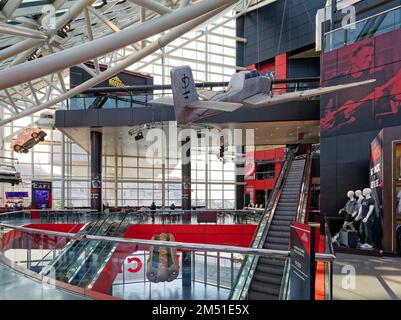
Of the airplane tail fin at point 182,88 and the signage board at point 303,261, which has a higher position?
the airplane tail fin at point 182,88

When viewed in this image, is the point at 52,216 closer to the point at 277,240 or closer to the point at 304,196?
the point at 277,240

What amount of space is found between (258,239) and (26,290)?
9.08 m

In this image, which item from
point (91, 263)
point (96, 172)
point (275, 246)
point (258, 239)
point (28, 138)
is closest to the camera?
point (91, 263)

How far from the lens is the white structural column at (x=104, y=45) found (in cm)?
694

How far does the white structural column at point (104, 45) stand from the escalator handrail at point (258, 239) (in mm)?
5242

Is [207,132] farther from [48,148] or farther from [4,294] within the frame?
[48,148]

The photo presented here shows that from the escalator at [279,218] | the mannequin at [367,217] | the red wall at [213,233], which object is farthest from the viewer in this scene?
the red wall at [213,233]

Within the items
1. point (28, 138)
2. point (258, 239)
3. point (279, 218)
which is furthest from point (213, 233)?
point (28, 138)

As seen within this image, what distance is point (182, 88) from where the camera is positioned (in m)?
13.3

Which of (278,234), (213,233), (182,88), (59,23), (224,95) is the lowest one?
(213,233)

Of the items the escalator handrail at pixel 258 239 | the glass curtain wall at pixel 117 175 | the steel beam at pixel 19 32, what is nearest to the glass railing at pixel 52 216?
the steel beam at pixel 19 32

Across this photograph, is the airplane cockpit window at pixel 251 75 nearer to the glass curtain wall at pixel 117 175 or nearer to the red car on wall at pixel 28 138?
the red car on wall at pixel 28 138

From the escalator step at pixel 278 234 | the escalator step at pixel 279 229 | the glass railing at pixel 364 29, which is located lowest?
the escalator step at pixel 278 234

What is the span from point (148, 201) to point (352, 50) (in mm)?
30951
